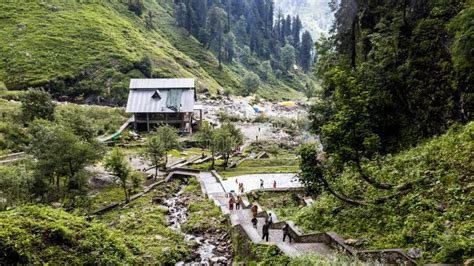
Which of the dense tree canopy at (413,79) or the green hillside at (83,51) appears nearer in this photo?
the dense tree canopy at (413,79)

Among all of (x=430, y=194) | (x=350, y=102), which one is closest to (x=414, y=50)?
(x=350, y=102)

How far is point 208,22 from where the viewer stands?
163875 mm

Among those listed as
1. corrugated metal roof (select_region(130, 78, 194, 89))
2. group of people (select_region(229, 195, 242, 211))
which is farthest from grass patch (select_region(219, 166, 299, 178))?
corrugated metal roof (select_region(130, 78, 194, 89))

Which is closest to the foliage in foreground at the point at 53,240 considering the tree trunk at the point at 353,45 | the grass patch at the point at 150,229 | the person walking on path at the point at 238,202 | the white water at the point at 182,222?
the grass patch at the point at 150,229

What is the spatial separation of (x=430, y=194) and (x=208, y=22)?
158m

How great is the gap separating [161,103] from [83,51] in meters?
41.9

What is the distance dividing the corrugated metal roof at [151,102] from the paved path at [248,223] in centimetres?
2690

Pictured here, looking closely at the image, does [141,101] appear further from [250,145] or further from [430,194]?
[430,194]

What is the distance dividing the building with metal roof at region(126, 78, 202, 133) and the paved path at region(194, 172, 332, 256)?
27145 mm

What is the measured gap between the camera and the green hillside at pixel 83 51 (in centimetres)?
8825

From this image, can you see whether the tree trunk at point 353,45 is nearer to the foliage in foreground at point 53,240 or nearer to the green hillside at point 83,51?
the foliage in foreground at point 53,240

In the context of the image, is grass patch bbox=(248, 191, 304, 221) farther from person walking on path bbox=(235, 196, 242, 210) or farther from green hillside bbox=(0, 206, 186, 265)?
green hillside bbox=(0, 206, 186, 265)

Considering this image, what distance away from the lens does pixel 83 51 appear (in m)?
99.8

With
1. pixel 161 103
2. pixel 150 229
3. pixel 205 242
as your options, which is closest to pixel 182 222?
pixel 150 229
